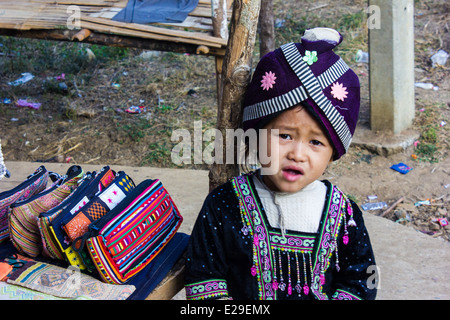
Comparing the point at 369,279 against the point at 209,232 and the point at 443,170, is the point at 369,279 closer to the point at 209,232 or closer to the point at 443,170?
the point at 209,232

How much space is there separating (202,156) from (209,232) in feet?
10.3

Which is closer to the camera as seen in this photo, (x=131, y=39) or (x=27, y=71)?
(x=131, y=39)

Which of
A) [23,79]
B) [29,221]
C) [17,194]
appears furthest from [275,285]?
[23,79]

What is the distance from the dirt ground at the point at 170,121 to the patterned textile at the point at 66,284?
2.95 meters

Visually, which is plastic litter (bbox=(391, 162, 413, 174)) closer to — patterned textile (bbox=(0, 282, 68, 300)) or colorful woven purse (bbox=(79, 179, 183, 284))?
colorful woven purse (bbox=(79, 179, 183, 284))

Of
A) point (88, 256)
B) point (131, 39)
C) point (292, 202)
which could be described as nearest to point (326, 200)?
point (292, 202)

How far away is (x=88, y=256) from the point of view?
6.12 ft

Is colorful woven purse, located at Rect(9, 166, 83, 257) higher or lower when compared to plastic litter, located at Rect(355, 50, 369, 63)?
higher

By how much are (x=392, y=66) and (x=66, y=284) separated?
4.08m

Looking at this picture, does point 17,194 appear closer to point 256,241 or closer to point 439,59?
point 256,241

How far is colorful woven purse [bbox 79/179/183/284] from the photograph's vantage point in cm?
181

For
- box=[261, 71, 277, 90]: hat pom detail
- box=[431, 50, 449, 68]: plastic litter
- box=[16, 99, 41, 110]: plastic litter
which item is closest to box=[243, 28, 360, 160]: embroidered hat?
box=[261, 71, 277, 90]: hat pom detail

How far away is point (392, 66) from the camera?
194 inches

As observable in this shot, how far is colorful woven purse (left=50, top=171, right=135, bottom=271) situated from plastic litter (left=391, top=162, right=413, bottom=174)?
3420 mm
